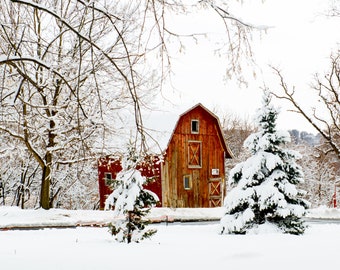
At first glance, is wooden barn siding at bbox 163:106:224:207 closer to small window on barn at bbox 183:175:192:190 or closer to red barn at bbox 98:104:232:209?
red barn at bbox 98:104:232:209

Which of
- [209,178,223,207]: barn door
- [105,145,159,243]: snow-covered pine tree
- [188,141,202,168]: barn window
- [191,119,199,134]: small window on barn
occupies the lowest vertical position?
[105,145,159,243]: snow-covered pine tree

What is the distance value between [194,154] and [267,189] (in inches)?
642

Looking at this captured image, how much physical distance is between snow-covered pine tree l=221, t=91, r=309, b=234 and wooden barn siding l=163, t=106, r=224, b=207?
13658 mm

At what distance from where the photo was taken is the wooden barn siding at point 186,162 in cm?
2812

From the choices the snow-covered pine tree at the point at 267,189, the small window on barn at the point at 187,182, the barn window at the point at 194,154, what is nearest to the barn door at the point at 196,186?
the small window on barn at the point at 187,182

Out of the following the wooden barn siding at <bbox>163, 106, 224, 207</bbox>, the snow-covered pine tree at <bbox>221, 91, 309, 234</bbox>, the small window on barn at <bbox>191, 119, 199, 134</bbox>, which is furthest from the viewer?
the small window on barn at <bbox>191, 119, 199, 134</bbox>

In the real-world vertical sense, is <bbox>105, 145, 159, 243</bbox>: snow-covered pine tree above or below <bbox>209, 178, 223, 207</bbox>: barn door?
below

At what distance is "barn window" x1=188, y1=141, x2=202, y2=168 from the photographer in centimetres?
2916

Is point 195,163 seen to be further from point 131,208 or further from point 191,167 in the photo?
point 131,208

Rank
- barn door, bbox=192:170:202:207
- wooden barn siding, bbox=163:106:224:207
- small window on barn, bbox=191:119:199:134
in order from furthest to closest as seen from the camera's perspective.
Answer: small window on barn, bbox=191:119:199:134 < barn door, bbox=192:170:202:207 < wooden barn siding, bbox=163:106:224:207

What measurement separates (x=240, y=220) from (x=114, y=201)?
162 inches

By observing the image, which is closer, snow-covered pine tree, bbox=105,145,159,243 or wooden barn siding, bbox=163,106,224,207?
snow-covered pine tree, bbox=105,145,159,243

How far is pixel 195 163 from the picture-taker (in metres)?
29.4

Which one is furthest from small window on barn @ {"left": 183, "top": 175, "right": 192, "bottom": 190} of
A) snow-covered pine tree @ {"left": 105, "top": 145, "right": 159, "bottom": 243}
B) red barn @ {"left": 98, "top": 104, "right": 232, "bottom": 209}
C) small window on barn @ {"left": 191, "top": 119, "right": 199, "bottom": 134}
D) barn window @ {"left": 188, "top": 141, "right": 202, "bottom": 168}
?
snow-covered pine tree @ {"left": 105, "top": 145, "right": 159, "bottom": 243}
